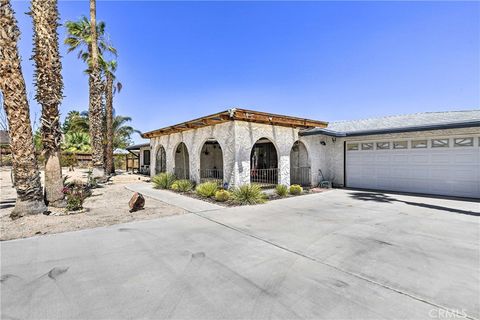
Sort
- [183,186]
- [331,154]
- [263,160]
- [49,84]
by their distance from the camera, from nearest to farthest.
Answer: [49,84] < [183,186] < [331,154] < [263,160]

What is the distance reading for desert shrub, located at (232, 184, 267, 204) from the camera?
9555 millimetres

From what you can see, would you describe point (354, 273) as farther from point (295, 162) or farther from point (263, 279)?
point (295, 162)

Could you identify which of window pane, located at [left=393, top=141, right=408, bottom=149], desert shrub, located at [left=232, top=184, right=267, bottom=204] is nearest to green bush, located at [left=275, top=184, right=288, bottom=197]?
desert shrub, located at [left=232, top=184, right=267, bottom=204]

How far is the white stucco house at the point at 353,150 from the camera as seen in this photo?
10.4 meters

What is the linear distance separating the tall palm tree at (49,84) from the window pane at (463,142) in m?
16.8

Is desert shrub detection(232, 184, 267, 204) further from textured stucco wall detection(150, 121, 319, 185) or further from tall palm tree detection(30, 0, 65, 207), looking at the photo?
tall palm tree detection(30, 0, 65, 207)

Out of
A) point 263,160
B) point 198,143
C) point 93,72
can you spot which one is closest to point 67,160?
point 93,72

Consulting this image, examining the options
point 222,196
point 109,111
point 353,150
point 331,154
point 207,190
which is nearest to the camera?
point 222,196

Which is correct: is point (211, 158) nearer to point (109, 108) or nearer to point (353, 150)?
point (109, 108)

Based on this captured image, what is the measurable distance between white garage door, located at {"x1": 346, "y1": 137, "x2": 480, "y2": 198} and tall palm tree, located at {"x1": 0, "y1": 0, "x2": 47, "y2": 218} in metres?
15.0

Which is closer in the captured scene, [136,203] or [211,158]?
[136,203]

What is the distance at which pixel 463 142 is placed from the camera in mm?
10477

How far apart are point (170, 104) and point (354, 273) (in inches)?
938

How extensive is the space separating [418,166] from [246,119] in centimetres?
908
